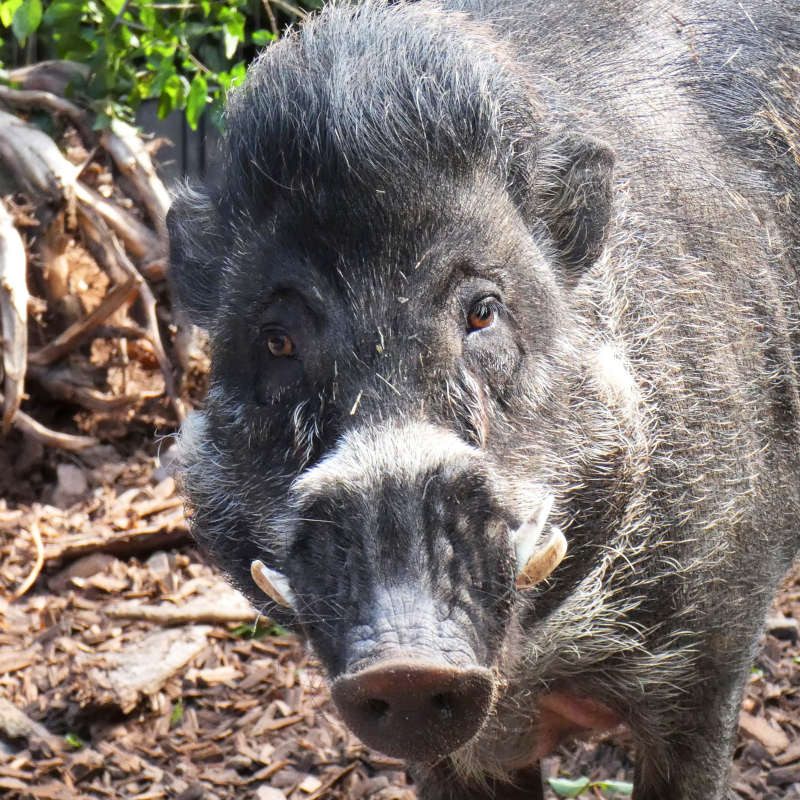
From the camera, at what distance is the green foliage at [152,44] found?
16.2 ft

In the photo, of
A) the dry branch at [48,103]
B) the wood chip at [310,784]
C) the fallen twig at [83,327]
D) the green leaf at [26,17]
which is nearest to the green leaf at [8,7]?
the green leaf at [26,17]

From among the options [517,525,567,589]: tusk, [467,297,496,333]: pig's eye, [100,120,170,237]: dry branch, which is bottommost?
[100,120,170,237]: dry branch

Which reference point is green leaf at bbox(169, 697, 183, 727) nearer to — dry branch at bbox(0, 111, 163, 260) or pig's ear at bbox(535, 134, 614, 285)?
pig's ear at bbox(535, 134, 614, 285)

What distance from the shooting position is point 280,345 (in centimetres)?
241

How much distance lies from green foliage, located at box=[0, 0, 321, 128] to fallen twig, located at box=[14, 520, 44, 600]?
5.45 ft

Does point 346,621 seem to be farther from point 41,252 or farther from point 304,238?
point 41,252

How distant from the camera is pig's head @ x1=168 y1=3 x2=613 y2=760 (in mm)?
2059

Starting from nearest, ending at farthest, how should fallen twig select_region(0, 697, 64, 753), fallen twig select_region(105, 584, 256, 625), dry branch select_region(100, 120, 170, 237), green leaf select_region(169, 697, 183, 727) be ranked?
fallen twig select_region(0, 697, 64, 753) < green leaf select_region(169, 697, 183, 727) < fallen twig select_region(105, 584, 256, 625) < dry branch select_region(100, 120, 170, 237)

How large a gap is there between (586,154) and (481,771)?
1.47m

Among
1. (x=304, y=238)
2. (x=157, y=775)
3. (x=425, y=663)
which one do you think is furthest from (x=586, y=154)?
(x=157, y=775)

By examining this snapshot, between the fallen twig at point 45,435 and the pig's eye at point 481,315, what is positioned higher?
the pig's eye at point 481,315

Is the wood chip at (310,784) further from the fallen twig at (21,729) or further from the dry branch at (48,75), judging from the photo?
the dry branch at (48,75)

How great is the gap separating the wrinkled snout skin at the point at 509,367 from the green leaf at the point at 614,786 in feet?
1.20

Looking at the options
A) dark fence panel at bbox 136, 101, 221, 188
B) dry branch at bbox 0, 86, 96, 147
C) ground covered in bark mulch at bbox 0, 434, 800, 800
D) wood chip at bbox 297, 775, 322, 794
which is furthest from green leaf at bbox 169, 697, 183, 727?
dark fence panel at bbox 136, 101, 221, 188
